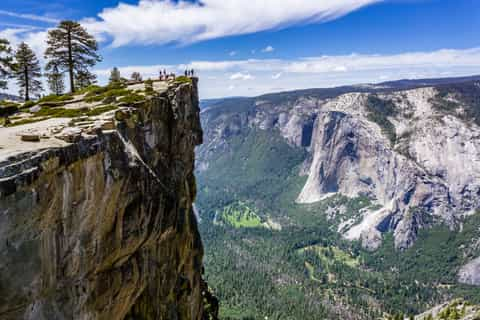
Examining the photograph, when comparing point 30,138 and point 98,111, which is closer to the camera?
point 30,138

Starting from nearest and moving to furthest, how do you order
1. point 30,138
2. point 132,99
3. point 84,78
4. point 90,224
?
point 30,138, point 90,224, point 132,99, point 84,78

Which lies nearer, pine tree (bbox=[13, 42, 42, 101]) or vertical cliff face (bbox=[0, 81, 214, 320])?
vertical cliff face (bbox=[0, 81, 214, 320])

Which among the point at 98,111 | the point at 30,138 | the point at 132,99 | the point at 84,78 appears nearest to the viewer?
the point at 30,138

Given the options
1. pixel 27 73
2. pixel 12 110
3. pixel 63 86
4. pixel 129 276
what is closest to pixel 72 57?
pixel 27 73

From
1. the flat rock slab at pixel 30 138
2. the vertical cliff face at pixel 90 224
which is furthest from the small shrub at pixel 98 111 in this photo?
the flat rock slab at pixel 30 138

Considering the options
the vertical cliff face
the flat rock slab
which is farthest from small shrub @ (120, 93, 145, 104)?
the flat rock slab

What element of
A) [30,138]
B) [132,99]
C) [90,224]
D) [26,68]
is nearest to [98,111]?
[132,99]

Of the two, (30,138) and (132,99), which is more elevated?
(132,99)

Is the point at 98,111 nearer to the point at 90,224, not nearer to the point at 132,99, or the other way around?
the point at 132,99

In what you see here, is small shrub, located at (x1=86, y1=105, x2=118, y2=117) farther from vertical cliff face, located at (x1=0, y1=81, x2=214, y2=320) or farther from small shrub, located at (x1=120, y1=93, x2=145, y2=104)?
small shrub, located at (x1=120, y1=93, x2=145, y2=104)
